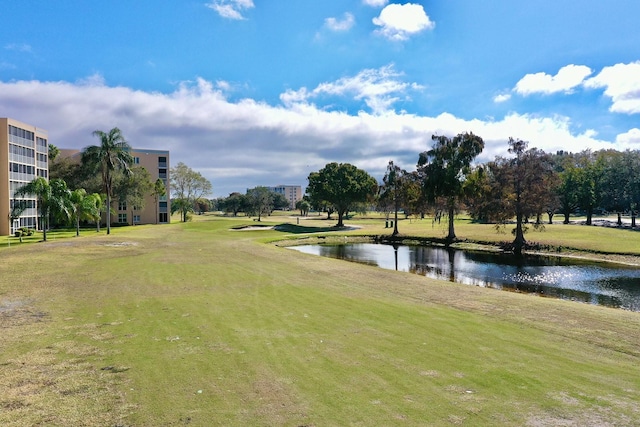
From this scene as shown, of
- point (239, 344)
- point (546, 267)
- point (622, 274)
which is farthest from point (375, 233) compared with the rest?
point (239, 344)

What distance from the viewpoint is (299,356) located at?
10367mm

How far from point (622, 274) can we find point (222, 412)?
3755cm

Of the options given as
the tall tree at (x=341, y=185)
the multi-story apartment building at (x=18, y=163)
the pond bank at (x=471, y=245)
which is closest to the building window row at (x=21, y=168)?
the multi-story apartment building at (x=18, y=163)

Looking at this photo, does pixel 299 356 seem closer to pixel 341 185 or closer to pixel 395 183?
pixel 395 183

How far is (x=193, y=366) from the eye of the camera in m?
9.40

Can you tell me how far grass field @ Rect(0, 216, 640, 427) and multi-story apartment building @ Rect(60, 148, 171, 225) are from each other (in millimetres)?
75071

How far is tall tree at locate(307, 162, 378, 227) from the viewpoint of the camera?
3457 inches

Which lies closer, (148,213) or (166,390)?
(166,390)

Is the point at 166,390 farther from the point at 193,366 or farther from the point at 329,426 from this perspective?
the point at 329,426

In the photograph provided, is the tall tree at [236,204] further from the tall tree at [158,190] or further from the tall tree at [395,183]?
the tall tree at [395,183]

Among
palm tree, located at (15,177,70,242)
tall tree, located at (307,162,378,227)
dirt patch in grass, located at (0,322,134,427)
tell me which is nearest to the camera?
dirt patch in grass, located at (0,322,134,427)

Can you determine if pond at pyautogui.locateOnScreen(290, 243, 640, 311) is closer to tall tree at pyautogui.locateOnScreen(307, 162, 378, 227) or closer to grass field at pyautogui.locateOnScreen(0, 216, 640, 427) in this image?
grass field at pyautogui.locateOnScreen(0, 216, 640, 427)

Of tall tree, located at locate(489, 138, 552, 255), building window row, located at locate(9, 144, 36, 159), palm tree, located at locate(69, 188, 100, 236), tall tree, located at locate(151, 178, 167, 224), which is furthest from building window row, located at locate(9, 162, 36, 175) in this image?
tall tree, located at locate(489, 138, 552, 255)

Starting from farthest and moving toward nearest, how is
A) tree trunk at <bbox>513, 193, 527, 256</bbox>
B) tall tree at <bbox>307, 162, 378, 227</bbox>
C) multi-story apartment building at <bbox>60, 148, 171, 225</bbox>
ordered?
multi-story apartment building at <bbox>60, 148, 171, 225</bbox> < tall tree at <bbox>307, 162, 378, 227</bbox> < tree trunk at <bbox>513, 193, 527, 256</bbox>
